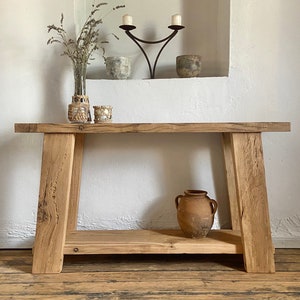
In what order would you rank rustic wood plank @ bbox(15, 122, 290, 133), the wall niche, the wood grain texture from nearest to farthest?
1. the wood grain texture
2. rustic wood plank @ bbox(15, 122, 290, 133)
3. the wall niche

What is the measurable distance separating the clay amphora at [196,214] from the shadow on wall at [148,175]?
0.20m

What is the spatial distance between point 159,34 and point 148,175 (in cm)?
72

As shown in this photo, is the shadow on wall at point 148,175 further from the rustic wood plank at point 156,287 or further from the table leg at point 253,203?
the rustic wood plank at point 156,287

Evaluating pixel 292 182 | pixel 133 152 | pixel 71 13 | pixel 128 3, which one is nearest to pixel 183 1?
pixel 128 3

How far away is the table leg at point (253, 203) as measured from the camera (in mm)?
1287

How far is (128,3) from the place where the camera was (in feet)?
5.69

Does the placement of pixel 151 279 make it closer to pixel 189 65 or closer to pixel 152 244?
pixel 152 244

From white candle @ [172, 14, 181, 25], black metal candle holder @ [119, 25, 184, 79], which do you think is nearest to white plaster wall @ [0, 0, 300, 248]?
black metal candle holder @ [119, 25, 184, 79]

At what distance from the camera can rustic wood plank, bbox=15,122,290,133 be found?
1259 mm

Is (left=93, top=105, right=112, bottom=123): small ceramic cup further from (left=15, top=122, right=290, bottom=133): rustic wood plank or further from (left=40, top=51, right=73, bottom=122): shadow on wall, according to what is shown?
(left=40, top=51, right=73, bottom=122): shadow on wall

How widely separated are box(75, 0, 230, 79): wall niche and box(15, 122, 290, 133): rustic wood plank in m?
0.53

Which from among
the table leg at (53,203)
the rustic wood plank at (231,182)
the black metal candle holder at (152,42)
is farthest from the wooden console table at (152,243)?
the black metal candle holder at (152,42)

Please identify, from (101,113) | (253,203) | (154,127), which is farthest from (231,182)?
(101,113)

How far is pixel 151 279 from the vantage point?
4.06 feet
